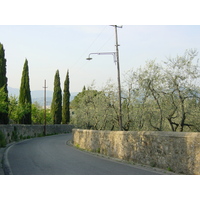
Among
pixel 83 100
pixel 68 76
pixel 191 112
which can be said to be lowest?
pixel 191 112

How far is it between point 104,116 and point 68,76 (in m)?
40.2

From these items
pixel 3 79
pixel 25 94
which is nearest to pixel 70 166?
pixel 3 79

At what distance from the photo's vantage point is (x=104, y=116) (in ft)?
90.7

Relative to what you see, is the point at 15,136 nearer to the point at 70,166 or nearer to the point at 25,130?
the point at 25,130

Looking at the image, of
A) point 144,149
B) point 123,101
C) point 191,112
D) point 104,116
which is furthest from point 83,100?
point 144,149

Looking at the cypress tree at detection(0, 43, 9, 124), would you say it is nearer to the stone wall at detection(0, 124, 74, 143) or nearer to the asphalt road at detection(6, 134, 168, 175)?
the stone wall at detection(0, 124, 74, 143)

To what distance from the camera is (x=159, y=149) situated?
11953mm

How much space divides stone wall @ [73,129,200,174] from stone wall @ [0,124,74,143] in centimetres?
1644

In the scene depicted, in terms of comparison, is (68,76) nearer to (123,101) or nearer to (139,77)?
(123,101)

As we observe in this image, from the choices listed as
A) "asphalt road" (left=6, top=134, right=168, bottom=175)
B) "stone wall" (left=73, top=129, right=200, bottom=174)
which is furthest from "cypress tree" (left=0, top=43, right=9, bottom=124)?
"stone wall" (left=73, top=129, right=200, bottom=174)

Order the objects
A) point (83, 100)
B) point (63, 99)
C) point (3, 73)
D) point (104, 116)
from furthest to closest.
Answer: point (63, 99), point (3, 73), point (83, 100), point (104, 116)

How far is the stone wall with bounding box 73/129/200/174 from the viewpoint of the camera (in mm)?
9961

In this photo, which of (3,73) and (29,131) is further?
(29,131)

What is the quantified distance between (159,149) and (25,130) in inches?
1331
